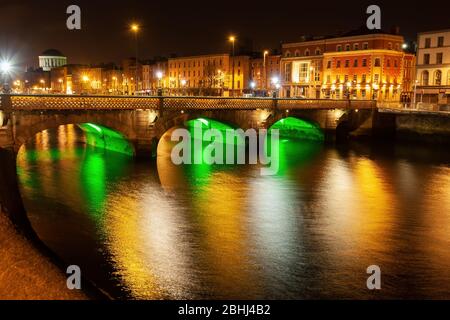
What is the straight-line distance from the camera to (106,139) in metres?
47.0

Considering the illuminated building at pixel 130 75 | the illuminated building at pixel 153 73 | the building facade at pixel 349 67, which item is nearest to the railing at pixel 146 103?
the building facade at pixel 349 67

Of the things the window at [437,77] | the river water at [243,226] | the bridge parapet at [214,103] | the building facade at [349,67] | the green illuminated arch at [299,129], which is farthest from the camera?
the building facade at [349,67]

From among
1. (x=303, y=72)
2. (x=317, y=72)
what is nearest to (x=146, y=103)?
(x=317, y=72)

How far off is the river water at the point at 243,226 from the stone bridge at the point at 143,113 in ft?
9.59

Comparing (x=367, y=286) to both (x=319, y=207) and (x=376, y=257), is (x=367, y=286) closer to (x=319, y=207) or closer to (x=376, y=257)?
(x=376, y=257)

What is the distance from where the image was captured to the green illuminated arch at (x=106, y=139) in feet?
140

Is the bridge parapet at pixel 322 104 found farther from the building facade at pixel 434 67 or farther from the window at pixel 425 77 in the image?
the window at pixel 425 77

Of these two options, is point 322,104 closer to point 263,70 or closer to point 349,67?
point 349,67

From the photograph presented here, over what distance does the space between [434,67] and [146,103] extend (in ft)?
186

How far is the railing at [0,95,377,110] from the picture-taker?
111 ft

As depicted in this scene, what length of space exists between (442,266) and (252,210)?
1075cm

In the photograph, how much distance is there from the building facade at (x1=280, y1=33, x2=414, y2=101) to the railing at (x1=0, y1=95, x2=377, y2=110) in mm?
30994

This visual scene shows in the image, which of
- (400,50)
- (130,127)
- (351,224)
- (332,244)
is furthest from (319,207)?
(400,50)

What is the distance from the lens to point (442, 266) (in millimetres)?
18312
